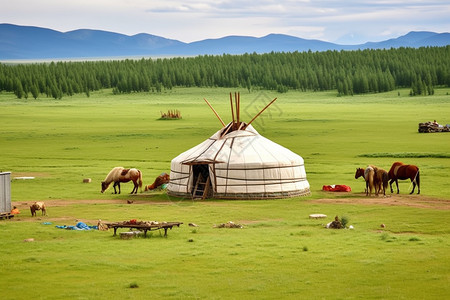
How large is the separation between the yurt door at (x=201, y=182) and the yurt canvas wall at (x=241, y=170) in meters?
0.04

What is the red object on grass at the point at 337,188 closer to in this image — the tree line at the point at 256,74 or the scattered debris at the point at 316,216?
the scattered debris at the point at 316,216

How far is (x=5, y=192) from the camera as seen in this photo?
974 inches

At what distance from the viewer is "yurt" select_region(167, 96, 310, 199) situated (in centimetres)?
3025

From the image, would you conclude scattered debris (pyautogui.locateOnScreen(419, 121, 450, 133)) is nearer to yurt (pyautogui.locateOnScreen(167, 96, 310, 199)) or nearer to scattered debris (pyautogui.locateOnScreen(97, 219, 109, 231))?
yurt (pyautogui.locateOnScreen(167, 96, 310, 199))

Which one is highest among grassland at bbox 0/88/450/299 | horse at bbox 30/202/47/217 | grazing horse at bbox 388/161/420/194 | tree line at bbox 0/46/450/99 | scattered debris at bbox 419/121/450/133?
tree line at bbox 0/46/450/99

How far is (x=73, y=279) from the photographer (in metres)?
16.8

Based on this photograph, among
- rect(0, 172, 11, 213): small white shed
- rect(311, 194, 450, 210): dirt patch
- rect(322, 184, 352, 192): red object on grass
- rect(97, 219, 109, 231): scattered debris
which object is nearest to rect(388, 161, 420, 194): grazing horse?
rect(311, 194, 450, 210): dirt patch

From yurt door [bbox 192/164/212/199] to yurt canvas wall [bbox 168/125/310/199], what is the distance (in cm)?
4

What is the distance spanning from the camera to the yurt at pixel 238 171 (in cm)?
3025

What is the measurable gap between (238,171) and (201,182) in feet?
5.92

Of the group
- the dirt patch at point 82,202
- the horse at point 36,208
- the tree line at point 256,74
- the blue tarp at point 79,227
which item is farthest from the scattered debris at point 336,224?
the tree line at point 256,74

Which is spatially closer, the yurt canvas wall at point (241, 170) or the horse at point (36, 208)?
the horse at point (36, 208)

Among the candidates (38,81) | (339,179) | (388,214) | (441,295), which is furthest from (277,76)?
(441,295)

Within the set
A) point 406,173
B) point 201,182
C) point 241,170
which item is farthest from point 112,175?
point 406,173
